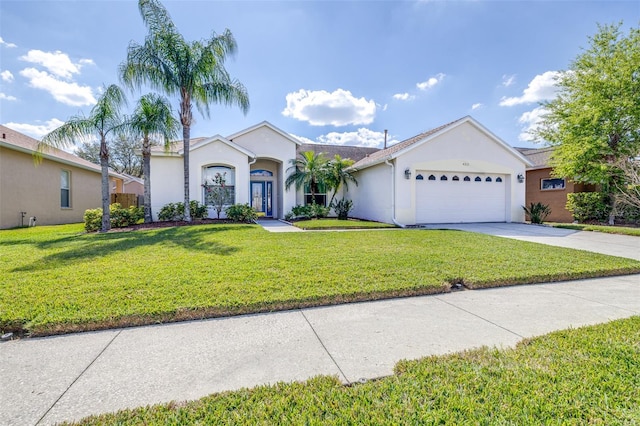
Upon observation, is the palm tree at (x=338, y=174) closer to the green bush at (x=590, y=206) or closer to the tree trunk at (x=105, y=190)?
the tree trunk at (x=105, y=190)

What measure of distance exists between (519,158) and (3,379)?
18147 millimetres

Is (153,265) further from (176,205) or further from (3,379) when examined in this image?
(176,205)

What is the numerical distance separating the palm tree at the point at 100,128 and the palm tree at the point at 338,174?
9.71 metres

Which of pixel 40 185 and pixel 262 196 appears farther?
pixel 262 196

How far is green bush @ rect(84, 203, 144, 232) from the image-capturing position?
1152 cm

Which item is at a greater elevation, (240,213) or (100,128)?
(100,128)

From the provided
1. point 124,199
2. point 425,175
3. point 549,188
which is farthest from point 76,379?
point 549,188

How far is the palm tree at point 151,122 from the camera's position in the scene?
11922 mm

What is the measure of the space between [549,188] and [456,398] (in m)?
20.6

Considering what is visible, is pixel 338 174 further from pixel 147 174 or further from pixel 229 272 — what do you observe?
pixel 229 272

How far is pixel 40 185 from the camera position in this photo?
13875mm

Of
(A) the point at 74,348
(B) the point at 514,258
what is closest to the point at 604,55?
(B) the point at 514,258

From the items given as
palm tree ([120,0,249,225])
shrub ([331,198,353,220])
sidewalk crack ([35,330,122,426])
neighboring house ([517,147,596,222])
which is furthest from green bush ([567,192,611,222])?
sidewalk crack ([35,330,122,426])

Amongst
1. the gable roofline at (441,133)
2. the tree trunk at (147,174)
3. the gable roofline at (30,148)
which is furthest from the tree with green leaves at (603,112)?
the gable roofline at (30,148)
